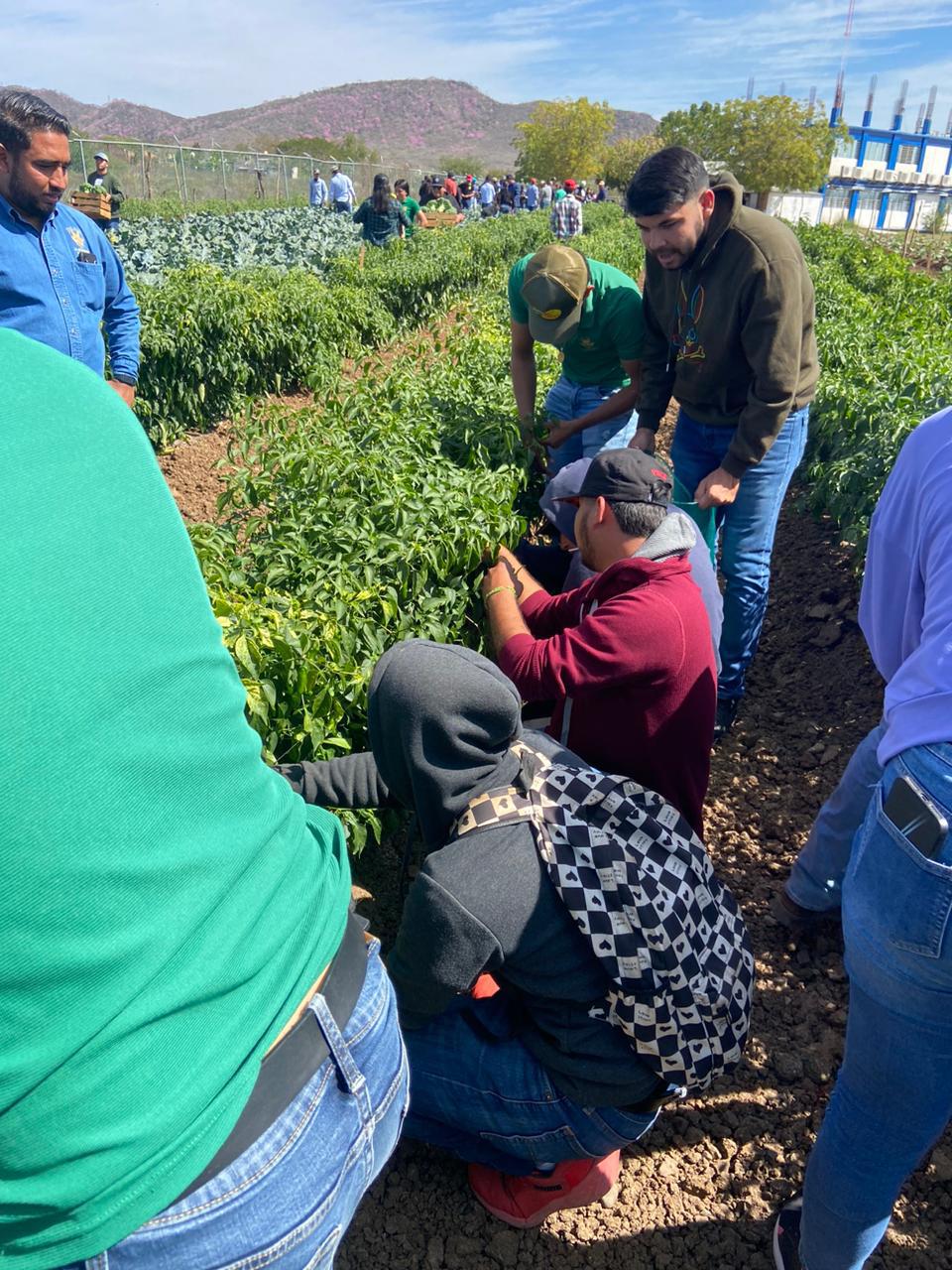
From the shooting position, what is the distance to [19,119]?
11.5ft

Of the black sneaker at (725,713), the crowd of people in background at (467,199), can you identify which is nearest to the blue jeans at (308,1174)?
the black sneaker at (725,713)

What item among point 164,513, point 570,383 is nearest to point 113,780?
point 164,513

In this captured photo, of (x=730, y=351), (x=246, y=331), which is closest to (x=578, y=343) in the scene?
(x=730, y=351)

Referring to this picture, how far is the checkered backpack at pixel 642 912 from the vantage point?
5.47 ft

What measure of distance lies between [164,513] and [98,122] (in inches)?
8432

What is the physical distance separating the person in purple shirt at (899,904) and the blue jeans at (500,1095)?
0.42m

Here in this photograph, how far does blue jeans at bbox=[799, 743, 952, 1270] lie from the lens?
4.42 ft

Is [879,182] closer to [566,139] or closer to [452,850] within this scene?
[566,139]

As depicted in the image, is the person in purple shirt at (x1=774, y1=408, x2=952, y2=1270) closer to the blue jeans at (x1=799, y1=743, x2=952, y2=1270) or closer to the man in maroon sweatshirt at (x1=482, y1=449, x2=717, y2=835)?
the blue jeans at (x1=799, y1=743, x2=952, y2=1270)

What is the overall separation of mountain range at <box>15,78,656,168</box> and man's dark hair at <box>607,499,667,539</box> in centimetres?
17909

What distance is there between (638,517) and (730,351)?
52.1 inches

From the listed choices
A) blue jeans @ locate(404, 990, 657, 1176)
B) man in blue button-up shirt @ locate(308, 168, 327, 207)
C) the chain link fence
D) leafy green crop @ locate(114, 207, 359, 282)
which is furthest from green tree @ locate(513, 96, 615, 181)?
Answer: blue jeans @ locate(404, 990, 657, 1176)

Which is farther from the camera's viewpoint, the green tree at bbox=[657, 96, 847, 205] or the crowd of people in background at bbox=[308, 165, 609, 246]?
the green tree at bbox=[657, 96, 847, 205]

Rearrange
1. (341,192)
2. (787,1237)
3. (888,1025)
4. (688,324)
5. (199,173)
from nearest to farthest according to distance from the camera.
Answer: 1. (888,1025)
2. (787,1237)
3. (688,324)
4. (341,192)
5. (199,173)
